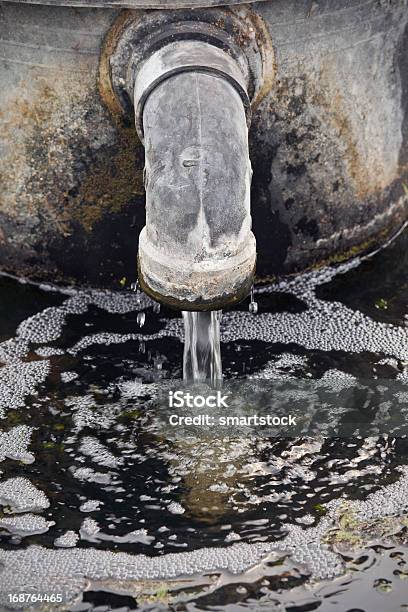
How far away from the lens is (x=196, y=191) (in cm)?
246

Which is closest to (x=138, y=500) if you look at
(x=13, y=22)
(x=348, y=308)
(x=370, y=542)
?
(x=370, y=542)

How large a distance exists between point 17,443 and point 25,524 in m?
0.32

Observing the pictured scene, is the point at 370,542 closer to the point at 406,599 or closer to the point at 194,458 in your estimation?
the point at 406,599

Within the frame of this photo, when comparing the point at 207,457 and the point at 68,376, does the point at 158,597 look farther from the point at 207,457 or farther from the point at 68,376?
the point at 68,376

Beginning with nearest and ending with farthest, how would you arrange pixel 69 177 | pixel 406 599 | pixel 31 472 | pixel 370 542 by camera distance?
1. pixel 406 599
2. pixel 370 542
3. pixel 31 472
4. pixel 69 177

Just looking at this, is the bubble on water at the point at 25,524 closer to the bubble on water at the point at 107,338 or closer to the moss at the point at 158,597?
the moss at the point at 158,597

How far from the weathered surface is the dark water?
0.53ft

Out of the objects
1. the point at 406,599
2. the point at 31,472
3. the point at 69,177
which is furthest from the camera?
the point at 69,177

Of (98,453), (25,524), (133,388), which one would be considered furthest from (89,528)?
(133,388)

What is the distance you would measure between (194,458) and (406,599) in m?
0.71

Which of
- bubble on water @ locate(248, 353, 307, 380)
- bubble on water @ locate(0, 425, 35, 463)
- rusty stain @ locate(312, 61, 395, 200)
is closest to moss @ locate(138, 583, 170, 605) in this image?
bubble on water @ locate(0, 425, 35, 463)

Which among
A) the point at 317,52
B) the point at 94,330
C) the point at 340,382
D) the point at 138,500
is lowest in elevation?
the point at 138,500

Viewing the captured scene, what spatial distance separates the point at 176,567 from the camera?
7.57 feet

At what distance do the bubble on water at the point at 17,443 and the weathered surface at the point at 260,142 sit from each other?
2.50 feet
